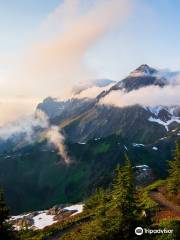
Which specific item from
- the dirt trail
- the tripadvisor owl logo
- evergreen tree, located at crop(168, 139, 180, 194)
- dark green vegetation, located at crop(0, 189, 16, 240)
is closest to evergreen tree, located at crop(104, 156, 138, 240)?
the tripadvisor owl logo

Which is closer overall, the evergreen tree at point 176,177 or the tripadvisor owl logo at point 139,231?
the tripadvisor owl logo at point 139,231

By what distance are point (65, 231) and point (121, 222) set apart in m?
28.1

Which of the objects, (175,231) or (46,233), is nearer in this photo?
(175,231)

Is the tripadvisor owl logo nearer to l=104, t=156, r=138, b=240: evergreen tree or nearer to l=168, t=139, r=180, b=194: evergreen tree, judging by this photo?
l=104, t=156, r=138, b=240: evergreen tree

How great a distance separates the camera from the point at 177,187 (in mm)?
69188

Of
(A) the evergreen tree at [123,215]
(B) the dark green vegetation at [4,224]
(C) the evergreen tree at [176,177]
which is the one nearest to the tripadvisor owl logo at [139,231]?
(A) the evergreen tree at [123,215]

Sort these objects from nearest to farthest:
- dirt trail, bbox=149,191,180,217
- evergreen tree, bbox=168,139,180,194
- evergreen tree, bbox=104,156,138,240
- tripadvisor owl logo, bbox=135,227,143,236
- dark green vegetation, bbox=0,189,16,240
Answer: tripadvisor owl logo, bbox=135,227,143,236 → evergreen tree, bbox=104,156,138,240 → dark green vegetation, bbox=0,189,16,240 → dirt trail, bbox=149,191,180,217 → evergreen tree, bbox=168,139,180,194

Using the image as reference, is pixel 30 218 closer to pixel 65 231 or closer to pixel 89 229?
pixel 65 231

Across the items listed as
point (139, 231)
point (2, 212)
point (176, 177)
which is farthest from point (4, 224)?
point (176, 177)

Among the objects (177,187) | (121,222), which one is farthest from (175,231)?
(177,187)

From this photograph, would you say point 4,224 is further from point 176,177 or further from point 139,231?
point 176,177

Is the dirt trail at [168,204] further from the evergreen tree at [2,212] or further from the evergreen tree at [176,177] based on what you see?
the evergreen tree at [2,212]

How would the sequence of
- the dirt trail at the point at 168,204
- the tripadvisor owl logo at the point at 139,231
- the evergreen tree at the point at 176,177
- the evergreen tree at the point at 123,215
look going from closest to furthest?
the tripadvisor owl logo at the point at 139,231
the evergreen tree at the point at 123,215
the dirt trail at the point at 168,204
the evergreen tree at the point at 176,177

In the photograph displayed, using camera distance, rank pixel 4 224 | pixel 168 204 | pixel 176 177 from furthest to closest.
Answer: pixel 176 177
pixel 168 204
pixel 4 224
